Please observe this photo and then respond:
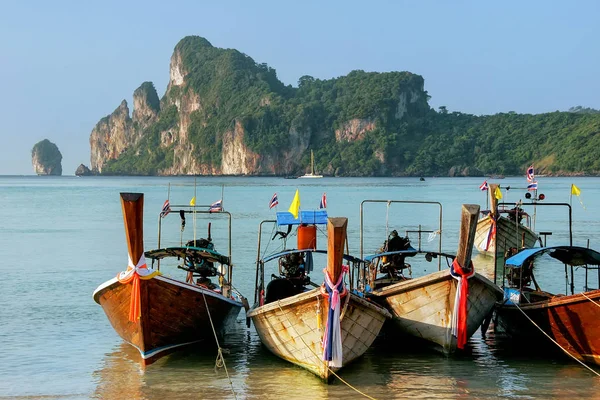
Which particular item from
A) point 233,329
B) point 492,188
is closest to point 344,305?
point 233,329

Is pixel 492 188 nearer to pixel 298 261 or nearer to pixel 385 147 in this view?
pixel 298 261

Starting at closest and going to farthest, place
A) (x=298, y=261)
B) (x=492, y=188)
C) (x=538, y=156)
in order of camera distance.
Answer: (x=298, y=261), (x=492, y=188), (x=538, y=156)

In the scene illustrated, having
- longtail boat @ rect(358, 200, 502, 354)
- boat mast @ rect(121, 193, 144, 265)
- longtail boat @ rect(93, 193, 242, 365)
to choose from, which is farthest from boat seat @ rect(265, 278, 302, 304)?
boat mast @ rect(121, 193, 144, 265)

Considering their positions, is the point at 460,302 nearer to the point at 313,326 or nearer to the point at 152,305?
the point at 313,326

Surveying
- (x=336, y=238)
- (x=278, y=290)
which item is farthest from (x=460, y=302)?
(x=278, y=290)

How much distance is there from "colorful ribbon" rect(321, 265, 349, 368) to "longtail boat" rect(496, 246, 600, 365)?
4.04 metres

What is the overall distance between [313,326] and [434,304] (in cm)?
251

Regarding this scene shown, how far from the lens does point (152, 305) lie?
1344 cm

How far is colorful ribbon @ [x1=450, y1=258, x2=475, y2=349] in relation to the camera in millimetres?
13680

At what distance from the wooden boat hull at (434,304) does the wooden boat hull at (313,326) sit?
78 cm

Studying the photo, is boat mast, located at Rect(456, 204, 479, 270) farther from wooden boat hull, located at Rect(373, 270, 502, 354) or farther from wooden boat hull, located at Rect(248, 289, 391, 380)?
wooden boat hull, located at Rect(248, 289, 391, 380)

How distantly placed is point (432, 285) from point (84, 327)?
8.65 meters

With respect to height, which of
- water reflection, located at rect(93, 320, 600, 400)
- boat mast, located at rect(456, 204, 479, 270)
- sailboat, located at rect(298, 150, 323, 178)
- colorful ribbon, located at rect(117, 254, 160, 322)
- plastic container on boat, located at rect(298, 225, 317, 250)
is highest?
sailboat, located at rect(298, 150, 323, 178)

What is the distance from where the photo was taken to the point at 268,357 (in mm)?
15047
